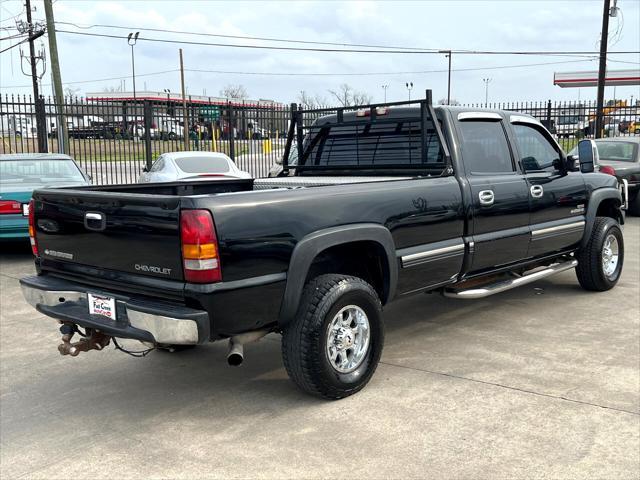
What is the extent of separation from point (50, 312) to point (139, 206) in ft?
3.39

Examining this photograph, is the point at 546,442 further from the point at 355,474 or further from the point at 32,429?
the point at 32,429

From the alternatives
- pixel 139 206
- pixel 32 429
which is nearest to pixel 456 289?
pixel 139 206

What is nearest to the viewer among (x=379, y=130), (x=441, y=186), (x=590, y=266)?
(x=441, y=186)

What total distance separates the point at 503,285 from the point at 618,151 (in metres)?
9.56

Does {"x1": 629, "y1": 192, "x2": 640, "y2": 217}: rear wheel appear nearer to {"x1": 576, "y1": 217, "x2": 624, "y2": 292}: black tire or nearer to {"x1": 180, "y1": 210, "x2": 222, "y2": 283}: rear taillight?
{"x1": 576, "y1": 217, "x2": 624, "y2": 292}: black tire

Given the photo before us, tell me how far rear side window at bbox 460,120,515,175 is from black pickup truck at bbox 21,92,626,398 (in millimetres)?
13

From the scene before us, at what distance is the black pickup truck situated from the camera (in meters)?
3.49

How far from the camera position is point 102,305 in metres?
3.78

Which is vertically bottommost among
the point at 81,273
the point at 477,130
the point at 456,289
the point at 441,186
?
the point at 456,289

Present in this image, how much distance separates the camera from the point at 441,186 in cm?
479

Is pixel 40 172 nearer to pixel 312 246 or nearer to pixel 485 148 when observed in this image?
pixel 485 148

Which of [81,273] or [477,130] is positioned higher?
[477,130]

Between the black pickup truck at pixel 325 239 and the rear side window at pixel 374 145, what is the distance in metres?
0.01

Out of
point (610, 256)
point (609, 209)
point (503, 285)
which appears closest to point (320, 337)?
point (503, 285)
